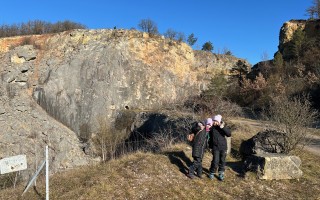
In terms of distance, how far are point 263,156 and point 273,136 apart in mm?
1905

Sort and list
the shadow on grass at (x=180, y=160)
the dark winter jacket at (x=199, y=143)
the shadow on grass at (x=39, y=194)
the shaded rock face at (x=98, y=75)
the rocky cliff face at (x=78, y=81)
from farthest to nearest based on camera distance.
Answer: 1. the shaded rock face at (x=98, y=75)
2. the rocky cliff face at (x=78, y=81)
3. the shadow on grass at (x=180, y=160)
4. the dark winter jacket at (x=199, y=143)
5. the shadow on grass at (x=39, y=194)

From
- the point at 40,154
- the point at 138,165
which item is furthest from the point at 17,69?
the point at 138,165

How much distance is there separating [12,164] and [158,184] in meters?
3.34

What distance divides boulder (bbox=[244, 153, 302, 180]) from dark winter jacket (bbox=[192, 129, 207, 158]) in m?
1.66

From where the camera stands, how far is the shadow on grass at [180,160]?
30.0 ft

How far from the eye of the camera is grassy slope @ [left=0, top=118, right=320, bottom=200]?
739 centimetres

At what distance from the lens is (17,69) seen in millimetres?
32594

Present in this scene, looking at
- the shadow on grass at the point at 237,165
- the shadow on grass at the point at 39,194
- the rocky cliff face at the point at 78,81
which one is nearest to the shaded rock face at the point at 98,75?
the rocky cliff face at the point at 78,81

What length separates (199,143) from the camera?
27.7 feet

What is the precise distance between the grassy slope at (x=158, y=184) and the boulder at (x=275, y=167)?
7.4 inches

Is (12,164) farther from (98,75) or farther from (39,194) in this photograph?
(98,75)

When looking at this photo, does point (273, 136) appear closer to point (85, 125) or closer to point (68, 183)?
point (68, 183)

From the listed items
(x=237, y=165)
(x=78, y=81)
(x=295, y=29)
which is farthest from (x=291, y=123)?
(x=295, y=29)

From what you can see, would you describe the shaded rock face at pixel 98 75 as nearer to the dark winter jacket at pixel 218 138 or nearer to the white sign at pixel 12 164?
the dark winter jacket at pixel 218 138
